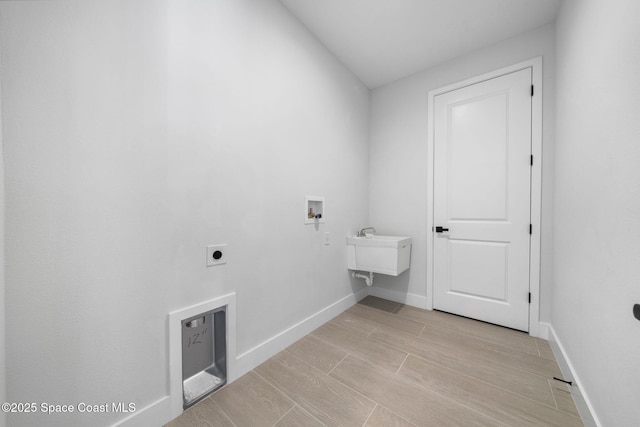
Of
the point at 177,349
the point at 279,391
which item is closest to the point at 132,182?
the point at 177,349

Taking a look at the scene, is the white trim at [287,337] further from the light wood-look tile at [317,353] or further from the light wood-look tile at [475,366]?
the light wood-look tile at [475,366]

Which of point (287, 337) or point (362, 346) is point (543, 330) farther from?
point (287, 337)

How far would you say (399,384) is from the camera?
1345mm

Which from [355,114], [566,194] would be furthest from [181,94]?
[566,194]

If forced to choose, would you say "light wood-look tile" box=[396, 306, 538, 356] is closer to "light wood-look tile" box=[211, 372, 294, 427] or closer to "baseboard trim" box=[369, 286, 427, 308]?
"baseboard trim" box=[369, 286, 427, 308]

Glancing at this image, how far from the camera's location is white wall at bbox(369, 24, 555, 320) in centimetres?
183

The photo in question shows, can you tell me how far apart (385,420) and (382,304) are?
147 centimetres

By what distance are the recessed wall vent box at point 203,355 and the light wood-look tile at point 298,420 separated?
46 cm

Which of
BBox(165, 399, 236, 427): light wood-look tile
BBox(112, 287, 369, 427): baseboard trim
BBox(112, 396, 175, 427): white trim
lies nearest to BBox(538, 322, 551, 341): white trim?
BBox(112, 287, 369, 427): baseboard trim

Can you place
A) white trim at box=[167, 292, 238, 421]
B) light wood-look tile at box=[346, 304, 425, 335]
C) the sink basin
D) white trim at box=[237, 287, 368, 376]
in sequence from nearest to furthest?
white trim at box=[167, 292, 238, 421] < white trim at box=[237, 287, 368, 376] < light wood-look tile at box=[346, 304, 425, 335] < the sink basin

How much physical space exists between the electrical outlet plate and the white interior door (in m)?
2.06

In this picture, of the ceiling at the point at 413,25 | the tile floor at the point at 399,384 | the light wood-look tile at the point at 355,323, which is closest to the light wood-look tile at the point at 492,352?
the tile floor at the point at 399,384

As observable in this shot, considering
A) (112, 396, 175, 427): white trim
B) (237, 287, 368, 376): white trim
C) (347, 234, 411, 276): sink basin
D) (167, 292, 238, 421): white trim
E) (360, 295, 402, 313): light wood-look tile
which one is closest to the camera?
(112, 396, 175, 427): white trim

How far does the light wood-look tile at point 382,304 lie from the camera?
2.40 m
